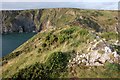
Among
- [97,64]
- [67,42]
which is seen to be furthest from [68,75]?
[67,42]

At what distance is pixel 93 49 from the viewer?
30625mm

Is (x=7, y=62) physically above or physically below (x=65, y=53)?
below

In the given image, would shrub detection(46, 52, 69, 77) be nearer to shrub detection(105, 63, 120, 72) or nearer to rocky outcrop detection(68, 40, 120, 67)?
rocky outcrop detection(68, 40, 120, 67)

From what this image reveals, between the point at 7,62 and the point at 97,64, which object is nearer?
the point at 97,64

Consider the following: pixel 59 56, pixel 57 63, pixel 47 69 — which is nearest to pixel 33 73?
pixel 47 69

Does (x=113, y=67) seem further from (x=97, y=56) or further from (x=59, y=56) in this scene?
(x=59, y=56)

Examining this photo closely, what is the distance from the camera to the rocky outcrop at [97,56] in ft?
95.4

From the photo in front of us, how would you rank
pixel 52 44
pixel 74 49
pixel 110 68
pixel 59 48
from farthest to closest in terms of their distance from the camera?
1. pixel 52 44
2. pixel 59 48
3. pixel 74 49
4. pixel 110 68

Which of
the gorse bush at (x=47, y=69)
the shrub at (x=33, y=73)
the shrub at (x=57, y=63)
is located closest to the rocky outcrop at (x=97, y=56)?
the shrub at (x=57, y=63)

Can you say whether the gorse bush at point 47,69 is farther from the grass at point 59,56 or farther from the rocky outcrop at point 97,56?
the rocky outcrop at point 97,56

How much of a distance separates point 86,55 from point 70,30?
9.57m

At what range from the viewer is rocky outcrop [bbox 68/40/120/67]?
29078 mm

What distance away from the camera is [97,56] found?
2970 cm

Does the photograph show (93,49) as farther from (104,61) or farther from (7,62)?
(7,62)
